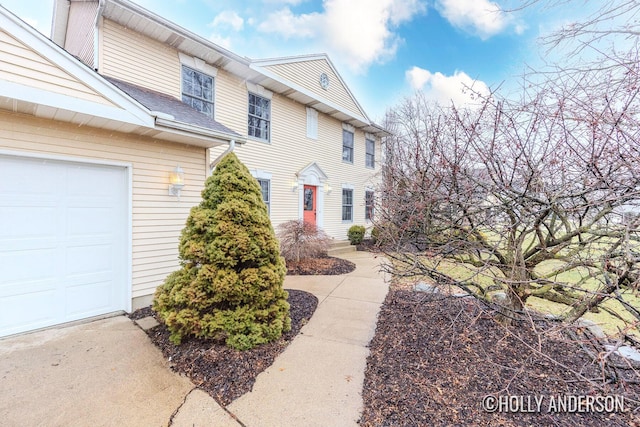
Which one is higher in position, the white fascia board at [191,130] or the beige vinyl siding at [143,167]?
the white fascia board at [191,130]

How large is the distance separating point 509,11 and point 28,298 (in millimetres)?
6257

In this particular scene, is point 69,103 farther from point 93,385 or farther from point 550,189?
point 550,189

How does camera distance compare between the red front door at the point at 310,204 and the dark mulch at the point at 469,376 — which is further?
the red front door at the point at 310,204

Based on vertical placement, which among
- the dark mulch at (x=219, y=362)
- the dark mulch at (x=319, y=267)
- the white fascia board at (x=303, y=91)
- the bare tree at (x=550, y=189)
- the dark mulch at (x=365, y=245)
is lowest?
the dark mulch at (x=219, y=362)

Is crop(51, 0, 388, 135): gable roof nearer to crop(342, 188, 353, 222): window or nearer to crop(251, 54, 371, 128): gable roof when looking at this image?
crop(251, 54, 371, 128): gable roof

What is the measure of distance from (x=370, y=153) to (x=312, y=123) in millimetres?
4169

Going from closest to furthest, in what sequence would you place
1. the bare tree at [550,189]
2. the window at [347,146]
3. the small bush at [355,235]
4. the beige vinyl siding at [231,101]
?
1. the bare tree at [550,189]
2. the beige vinyl siding at [231,101]
3. the small bush at [355,235]
4. the window at [347,146]

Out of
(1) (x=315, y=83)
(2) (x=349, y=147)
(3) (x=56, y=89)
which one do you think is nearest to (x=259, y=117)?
(1) (x=315, y=83)

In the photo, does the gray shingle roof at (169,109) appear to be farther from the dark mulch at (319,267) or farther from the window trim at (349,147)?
the window trim at (349,147)

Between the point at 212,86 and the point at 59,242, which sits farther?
the point at 212,86

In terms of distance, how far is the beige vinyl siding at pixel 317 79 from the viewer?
28.9 feet

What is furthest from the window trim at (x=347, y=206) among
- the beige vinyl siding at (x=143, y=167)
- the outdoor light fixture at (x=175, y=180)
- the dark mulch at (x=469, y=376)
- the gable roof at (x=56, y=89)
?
the gable roof at (x=56, y=89)

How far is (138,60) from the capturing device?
20.1ft

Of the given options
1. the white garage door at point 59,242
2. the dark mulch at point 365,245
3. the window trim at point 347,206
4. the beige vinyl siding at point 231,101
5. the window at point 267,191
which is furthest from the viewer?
the window trim at point 347,206
